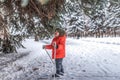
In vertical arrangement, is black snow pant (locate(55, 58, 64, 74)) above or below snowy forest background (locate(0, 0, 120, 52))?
below

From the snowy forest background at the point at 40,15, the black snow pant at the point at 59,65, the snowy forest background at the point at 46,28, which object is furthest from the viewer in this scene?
the black snow pant at the point at 59,65

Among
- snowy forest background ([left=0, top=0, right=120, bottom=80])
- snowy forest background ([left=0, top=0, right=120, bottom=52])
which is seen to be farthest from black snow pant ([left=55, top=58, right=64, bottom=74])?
snowy forest background ([left=0, top=0, right=120, bottom=52])

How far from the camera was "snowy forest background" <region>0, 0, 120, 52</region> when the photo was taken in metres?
9.28

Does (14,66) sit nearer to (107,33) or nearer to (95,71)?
(95,71)

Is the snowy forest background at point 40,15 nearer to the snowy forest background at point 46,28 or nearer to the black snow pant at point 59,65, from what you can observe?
the snowy forest background at point 46,28

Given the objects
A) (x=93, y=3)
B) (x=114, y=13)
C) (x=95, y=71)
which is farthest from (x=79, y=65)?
(x=114, y=13)

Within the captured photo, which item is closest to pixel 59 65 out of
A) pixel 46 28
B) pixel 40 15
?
pixel 40 15

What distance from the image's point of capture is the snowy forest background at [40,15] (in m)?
9.28

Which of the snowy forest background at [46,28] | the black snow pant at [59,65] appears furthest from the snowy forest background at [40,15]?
the black snow pant at [59,65]

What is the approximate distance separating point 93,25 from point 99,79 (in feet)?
191

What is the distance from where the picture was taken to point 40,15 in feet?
34.9

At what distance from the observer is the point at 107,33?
69.6 m

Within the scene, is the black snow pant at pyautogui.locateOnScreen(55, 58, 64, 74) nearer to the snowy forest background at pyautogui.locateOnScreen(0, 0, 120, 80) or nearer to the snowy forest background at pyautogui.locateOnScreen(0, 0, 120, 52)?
the snowy forest background at pyautogui.locateOnScreen(0, 0, 120, 80)

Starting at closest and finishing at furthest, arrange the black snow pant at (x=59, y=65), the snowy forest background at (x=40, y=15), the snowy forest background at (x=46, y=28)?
the snowy forest background at (x=40, y=15) < the snowy forest background at (x=46, y=28) < the black snow pant at (x=59, y=65)
